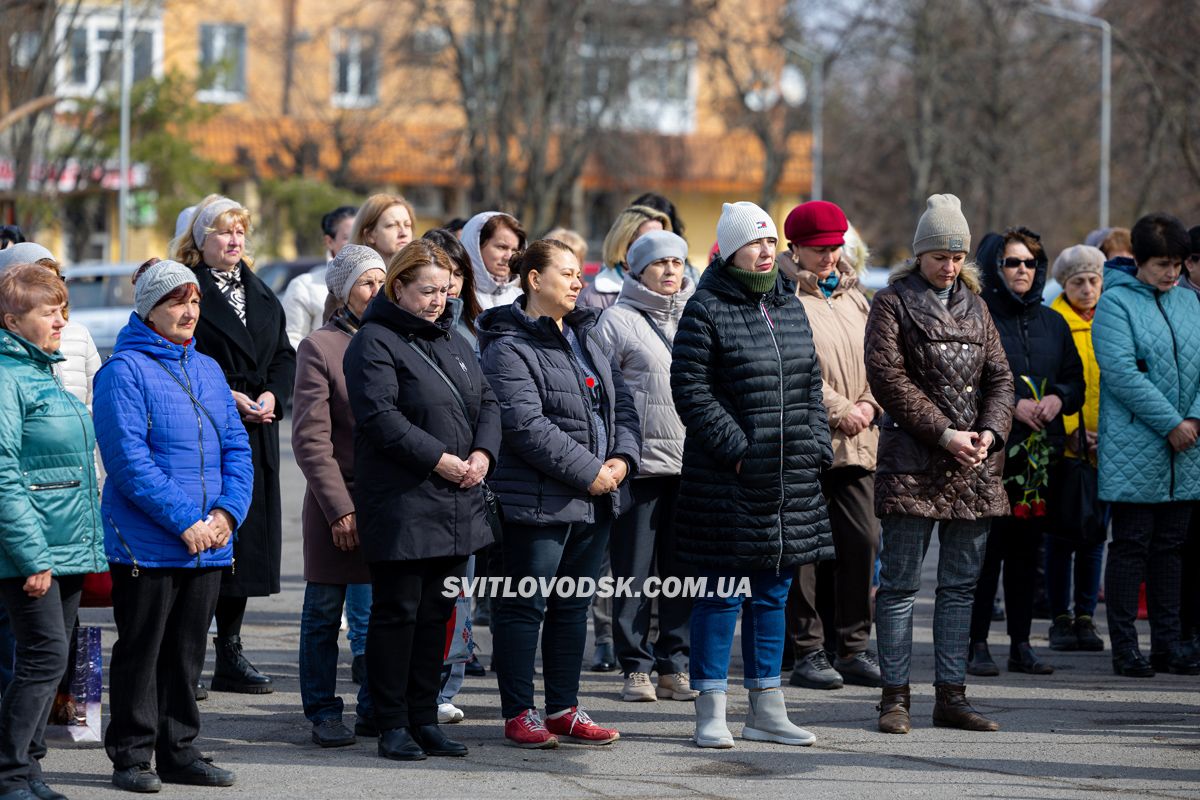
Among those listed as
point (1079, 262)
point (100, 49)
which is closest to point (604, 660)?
point (1079, 262)

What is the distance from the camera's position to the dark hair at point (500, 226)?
334 inches

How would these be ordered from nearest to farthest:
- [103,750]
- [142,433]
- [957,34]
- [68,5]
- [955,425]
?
[142,433]
[103,750]
[955,425]
[68,5]
[957,34]

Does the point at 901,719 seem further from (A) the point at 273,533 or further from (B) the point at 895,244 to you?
(B) the point at 895,244

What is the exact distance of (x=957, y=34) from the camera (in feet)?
129

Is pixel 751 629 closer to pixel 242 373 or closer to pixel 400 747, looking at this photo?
pixel 400 747

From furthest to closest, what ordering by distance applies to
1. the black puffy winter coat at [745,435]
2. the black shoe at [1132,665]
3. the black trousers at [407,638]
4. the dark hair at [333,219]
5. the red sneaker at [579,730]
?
the dark hair at [333,219], the black shoe at [1132,665], the red sneaker at [579,730], the black puffy winter coat at [745,435], the black trousers at [407,638]

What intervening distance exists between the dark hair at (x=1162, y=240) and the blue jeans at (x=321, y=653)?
4237 mm

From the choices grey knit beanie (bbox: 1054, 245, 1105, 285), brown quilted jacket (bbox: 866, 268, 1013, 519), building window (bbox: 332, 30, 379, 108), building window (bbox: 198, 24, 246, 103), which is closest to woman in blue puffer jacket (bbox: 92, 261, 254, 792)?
brown quilted jacket (bbox: 866, 268, 1013, 519)

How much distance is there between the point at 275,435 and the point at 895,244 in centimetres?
3803

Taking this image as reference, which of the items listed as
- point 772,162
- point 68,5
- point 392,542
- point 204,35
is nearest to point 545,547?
point 392,542

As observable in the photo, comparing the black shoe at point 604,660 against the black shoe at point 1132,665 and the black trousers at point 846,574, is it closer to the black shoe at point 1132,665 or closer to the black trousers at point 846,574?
the black trousers at point 846,574

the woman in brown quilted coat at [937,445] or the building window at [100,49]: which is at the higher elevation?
the building window at [100,49]

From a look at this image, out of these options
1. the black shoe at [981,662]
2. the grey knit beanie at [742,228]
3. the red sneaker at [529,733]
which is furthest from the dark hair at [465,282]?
the black shoe at [981,662]

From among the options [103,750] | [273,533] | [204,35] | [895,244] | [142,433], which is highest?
[204,35]
